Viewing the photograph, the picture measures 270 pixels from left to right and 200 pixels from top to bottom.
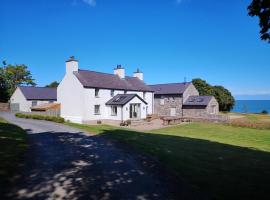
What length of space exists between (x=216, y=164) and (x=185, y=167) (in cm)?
214

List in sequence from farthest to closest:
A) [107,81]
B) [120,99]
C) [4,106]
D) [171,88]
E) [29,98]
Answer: [4,106], [171,88], [29,98], [107,81], [120,99]

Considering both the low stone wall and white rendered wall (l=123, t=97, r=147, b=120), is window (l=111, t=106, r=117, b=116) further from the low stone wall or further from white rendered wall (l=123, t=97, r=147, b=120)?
the low stone wall

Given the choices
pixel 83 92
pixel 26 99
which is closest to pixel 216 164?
pixel 83 92

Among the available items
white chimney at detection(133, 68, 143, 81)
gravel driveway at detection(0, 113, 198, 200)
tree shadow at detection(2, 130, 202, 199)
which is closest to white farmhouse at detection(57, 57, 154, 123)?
white chimney at detection(133, 68, 143, 81)

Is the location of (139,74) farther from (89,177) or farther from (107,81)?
(89,177)

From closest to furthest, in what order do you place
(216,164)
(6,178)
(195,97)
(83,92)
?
(6,178) → (216,164) → (83,92) → (195,97)

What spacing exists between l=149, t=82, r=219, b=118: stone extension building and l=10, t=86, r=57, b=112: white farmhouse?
25210 mm

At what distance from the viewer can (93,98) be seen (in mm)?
39812

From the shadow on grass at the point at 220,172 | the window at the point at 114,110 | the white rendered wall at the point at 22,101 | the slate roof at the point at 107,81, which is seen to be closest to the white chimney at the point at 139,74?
the slate roof at the point at 107,81

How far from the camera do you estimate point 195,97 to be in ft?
179

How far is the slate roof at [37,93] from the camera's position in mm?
56094

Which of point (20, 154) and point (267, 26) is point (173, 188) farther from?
point (20, 154)

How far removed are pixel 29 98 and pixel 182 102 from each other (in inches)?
1315

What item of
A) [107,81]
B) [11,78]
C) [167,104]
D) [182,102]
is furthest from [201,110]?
[11,78]
